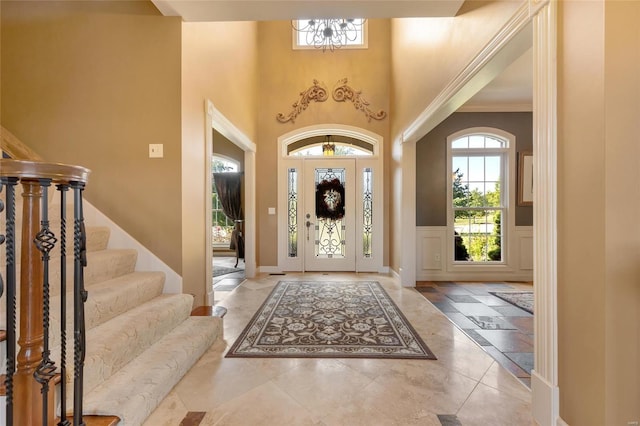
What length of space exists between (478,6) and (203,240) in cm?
308

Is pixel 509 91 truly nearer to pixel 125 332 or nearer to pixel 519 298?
pixel 519 298

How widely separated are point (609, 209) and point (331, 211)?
170 inches

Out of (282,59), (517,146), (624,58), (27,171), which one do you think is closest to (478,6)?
(624,58)

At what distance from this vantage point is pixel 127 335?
5.69ft

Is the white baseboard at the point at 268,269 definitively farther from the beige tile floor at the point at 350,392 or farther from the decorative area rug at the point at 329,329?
the beige tile floor at the point at 350,392

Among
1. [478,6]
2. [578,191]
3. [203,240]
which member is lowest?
[203,240]

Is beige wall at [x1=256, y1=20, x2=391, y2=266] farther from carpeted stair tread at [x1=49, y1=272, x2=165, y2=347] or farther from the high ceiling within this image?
carpeted stair tread at [x1=49, y1=272, x2=165, y2=347]

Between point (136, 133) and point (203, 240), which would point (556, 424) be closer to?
point (203, 240)

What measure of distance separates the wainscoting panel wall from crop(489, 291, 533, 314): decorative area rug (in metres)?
0.72

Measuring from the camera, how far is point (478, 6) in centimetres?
209

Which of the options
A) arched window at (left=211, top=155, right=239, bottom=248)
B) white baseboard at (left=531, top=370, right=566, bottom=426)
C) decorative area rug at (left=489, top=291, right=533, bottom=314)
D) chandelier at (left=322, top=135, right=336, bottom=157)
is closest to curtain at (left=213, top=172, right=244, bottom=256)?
arched window at (left=211, top=155, right=239, bottom=248)

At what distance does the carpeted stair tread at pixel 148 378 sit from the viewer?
1.38 meters

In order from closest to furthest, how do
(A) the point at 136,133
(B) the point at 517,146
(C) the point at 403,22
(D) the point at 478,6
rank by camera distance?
1. (D) the point at 478,6
2. (A) the point at 136,133
3. (C) the point at 403,22
4. (B) the point at 517,146

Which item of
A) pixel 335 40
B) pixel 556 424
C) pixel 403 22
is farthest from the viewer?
pixel 335 40
